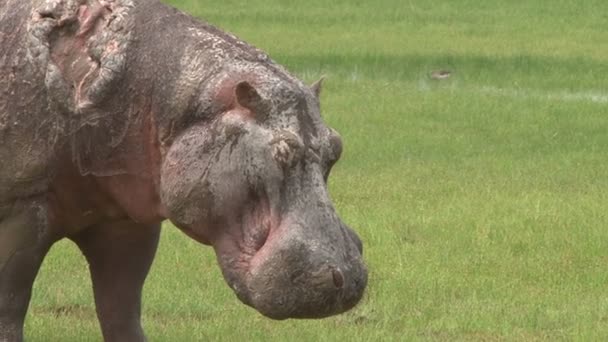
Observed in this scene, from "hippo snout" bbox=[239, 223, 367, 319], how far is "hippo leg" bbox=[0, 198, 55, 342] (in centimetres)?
99

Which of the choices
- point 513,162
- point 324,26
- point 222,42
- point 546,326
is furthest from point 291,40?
point 222,42

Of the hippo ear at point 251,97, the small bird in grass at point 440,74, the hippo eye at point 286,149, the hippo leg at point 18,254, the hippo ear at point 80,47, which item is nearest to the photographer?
the hippo eye at point 286,149

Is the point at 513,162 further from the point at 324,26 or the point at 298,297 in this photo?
the point at 324,26

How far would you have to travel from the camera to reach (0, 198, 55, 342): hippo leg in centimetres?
596

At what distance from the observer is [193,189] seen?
17.9 ft

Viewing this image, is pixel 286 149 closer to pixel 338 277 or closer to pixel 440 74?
pixel 338 277

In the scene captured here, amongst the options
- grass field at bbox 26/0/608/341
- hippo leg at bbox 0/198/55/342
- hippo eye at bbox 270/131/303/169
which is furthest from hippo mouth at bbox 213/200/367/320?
grass field at bbox 26/0/608/341

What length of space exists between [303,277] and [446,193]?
19.5 ft

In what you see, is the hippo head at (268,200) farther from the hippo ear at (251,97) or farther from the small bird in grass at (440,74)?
the small bird in grass at (440,74)

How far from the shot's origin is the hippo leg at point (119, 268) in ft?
20.7

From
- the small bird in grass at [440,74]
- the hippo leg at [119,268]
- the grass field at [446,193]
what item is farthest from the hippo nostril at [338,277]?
the small bird in grass at [440,74]

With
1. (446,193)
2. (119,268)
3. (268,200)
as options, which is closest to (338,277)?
(268,200)

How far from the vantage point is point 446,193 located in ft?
36.3

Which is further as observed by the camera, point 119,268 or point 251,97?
point 119,268
